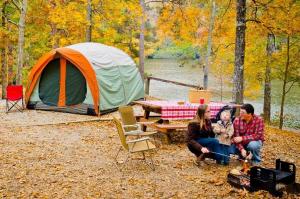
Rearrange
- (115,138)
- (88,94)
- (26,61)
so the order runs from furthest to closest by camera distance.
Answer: (26,61), (88,94), (115,138)

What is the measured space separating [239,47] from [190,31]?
11.1m

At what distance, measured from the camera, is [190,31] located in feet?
66.5

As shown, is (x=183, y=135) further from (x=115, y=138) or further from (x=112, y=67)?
(x=112, y=67)

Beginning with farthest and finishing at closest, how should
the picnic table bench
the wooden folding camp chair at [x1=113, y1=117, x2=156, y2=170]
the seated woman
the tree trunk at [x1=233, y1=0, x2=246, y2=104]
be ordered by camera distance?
the tree trunk at [x1=233, y1=0, x2=246, y2=104] → the picnic table bench → the seated woman → the wooden folding camp chair at [x1=113, y1=117, x2=156, y2=170]

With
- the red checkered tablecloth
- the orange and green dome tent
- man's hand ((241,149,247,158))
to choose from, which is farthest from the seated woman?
the orange and green dome tent

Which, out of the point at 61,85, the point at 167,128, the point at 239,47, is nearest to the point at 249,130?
the point at 167,128

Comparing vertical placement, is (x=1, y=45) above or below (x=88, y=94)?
above

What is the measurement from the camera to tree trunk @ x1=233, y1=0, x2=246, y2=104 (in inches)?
361

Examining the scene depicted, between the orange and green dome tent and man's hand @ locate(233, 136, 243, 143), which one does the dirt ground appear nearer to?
man's hand @ locate(233, 136, 243, 143)

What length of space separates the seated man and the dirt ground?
0.50 meters

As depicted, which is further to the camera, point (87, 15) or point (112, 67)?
point (87, 15)

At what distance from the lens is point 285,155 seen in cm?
779

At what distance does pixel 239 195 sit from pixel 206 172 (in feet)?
3.60

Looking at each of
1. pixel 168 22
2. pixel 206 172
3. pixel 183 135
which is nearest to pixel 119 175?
pixel 206 172
